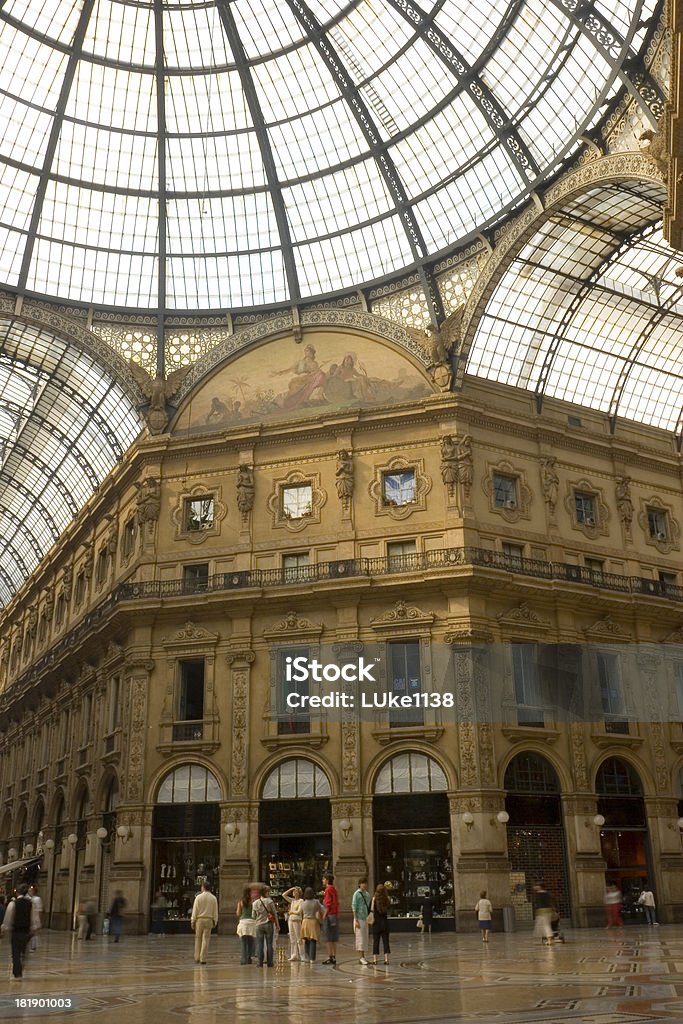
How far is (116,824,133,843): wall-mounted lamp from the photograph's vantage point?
3766cm

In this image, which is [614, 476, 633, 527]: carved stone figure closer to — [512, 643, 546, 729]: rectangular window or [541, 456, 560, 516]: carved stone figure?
[541, 456, 560, 516]: carved stone figure

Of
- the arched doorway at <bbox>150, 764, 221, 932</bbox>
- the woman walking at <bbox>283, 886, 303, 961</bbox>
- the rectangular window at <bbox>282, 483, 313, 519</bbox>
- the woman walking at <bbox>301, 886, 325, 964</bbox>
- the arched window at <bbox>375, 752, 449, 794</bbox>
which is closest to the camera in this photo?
the woman walking at <bbox>301, 886, 325, 964</bbox>

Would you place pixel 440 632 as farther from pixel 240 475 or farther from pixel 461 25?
Answer: pixel 461 25

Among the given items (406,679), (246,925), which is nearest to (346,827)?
(406,679)

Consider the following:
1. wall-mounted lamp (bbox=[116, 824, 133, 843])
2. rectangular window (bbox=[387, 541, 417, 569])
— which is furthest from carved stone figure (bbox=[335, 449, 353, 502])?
wall-mounted lamp (bbox=[116, 824, 133, 843])

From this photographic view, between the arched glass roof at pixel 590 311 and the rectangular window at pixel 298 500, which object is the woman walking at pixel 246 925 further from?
the arched glass roof at pixel 590 311

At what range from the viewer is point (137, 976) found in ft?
61.7

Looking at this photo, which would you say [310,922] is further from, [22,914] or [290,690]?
[290,690]

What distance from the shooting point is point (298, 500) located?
42.1 m

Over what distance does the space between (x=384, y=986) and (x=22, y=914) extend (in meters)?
6.82

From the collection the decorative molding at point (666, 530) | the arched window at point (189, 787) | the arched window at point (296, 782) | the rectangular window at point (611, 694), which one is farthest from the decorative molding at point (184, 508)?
the decorative molding at point (666, 530)

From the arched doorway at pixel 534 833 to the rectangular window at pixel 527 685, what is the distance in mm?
1387

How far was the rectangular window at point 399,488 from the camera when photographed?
41.0 meters

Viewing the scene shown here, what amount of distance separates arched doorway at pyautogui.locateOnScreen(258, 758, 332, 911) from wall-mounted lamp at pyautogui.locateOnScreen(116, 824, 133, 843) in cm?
527
